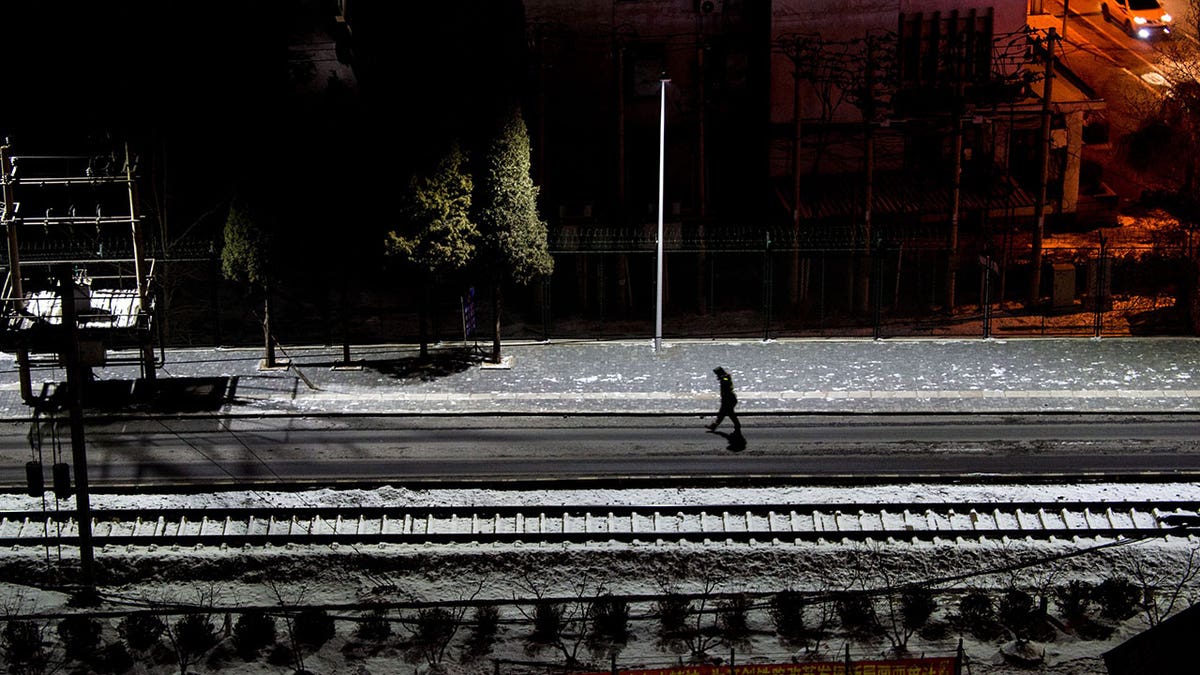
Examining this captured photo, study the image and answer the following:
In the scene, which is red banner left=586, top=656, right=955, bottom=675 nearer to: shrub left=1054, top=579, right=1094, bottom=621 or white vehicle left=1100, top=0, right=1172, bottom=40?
shrub left=1054, top=579, right=1094, bottom=621

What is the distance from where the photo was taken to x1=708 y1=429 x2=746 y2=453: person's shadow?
2591cm

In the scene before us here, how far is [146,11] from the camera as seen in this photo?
38406 millimetres

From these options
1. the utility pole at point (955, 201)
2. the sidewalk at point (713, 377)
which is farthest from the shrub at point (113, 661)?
the utility pole at point (955, 201)

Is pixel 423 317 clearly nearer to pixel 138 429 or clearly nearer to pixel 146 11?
pixel 138 429

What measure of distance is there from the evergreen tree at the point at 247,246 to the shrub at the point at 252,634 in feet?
45.9

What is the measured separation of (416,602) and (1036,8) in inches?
1582

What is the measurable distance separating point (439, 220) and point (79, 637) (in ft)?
50.1

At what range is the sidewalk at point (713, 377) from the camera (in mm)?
29203

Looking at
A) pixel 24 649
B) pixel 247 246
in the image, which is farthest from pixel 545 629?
pixel 247 246

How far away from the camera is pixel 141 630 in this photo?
18.2 metres

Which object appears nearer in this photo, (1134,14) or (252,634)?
(252,634)

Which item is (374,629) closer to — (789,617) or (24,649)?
(24,649)

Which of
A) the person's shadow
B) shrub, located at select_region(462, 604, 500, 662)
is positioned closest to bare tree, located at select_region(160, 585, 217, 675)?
shrub, located at select_region(462, 604, 500, 662)

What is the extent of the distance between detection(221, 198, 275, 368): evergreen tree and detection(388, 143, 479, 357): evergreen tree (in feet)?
10.1
